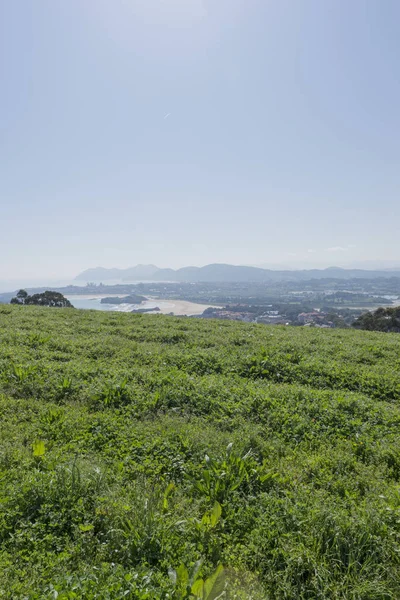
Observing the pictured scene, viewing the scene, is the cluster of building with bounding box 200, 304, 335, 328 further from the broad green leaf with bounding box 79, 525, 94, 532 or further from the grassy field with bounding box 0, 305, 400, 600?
the broad green leaf with bounding box 79, 525, 94, 532

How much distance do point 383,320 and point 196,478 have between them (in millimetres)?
31040

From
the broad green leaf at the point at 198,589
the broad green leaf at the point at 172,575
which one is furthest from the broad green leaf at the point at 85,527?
the broad green leaf at the point at 198,589

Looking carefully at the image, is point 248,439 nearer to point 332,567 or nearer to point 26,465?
point 332,567

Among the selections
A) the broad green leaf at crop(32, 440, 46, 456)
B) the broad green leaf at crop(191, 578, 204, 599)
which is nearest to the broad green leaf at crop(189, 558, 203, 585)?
the broad green leaf at crop(191, 578, 204, 599)

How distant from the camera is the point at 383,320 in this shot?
98.7 ft

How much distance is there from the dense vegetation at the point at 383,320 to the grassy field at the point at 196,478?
2315 cm

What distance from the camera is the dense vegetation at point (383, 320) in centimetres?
2930

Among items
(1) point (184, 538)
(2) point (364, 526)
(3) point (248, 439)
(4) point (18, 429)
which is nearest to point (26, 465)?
(4) point (18, 429)

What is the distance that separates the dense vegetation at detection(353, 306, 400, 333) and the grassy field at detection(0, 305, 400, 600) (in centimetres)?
2315

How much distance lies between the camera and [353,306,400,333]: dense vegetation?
29.3 meters

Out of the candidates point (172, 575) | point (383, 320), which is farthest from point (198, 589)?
point (383, 320)

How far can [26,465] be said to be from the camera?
464cm

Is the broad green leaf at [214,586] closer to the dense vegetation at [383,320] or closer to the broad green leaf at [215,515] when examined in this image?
the broad green leaf at [215,515]

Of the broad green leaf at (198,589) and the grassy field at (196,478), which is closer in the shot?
the broad green leaf at (198,589)
